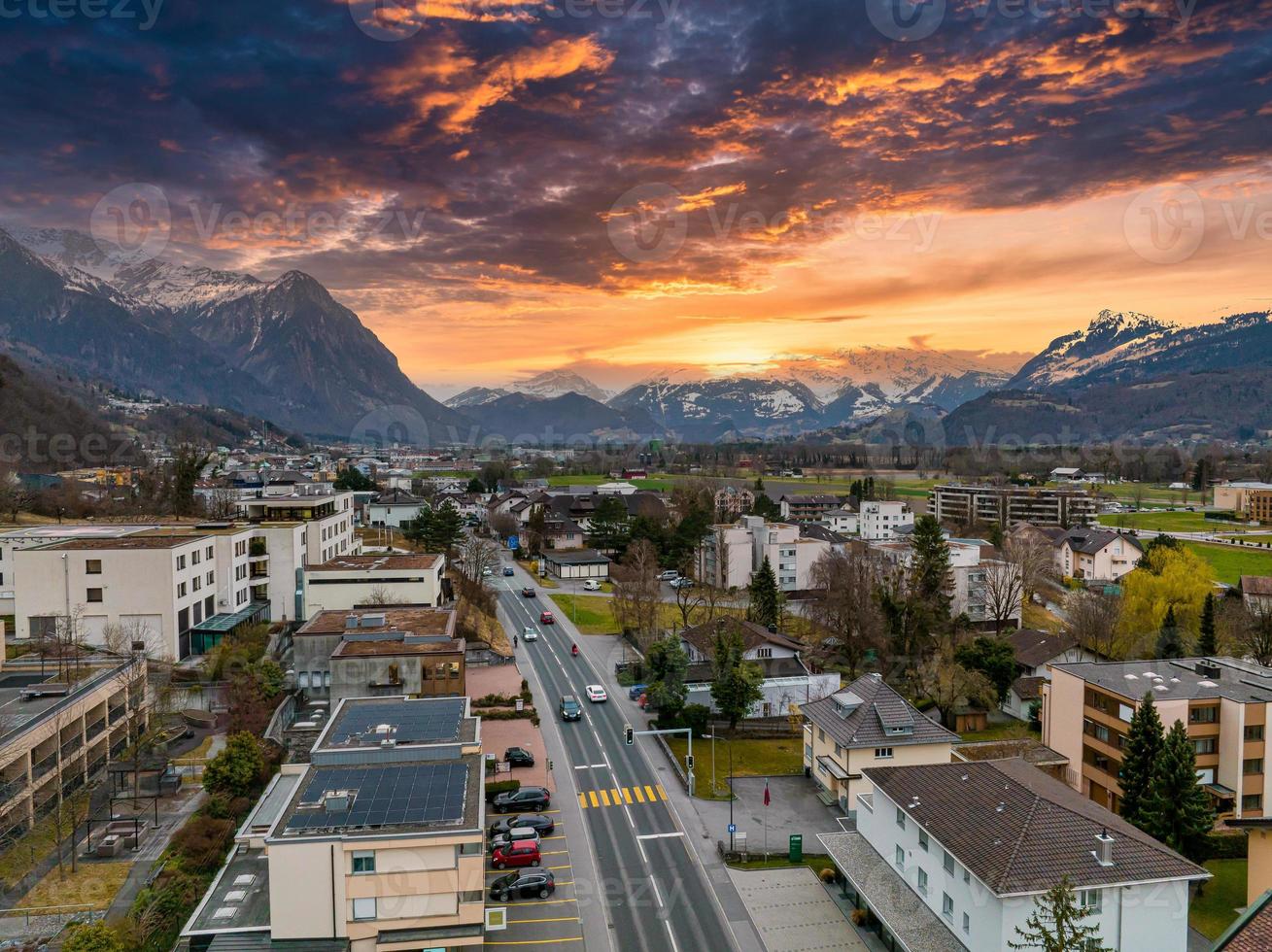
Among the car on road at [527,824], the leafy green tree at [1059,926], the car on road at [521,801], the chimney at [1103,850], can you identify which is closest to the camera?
the leafy green tree at [1059,926]

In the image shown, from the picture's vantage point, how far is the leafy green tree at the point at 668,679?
3656 cm

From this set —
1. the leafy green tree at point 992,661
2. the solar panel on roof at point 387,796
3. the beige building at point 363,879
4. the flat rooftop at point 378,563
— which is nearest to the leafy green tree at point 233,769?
the beige building at point 363,879

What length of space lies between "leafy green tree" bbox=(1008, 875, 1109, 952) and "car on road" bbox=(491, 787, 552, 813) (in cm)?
1568

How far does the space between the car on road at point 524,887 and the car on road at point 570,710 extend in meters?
14.6

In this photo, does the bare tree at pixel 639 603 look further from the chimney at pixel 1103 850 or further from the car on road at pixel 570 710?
the chimney at pixel 1103 850

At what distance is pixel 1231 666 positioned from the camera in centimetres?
3231

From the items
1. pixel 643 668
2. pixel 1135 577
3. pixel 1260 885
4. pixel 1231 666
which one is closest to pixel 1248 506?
pixel 1135 577

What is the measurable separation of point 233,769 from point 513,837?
1018 cm

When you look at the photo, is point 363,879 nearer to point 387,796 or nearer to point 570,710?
point 387,796

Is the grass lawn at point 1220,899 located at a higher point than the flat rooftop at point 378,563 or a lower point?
lower

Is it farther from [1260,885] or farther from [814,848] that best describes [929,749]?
[1260,885]

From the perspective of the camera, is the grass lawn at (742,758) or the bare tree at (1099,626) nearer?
the grass lawn at (742,758)

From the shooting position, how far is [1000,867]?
18.1 m

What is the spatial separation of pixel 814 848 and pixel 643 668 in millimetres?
19087
